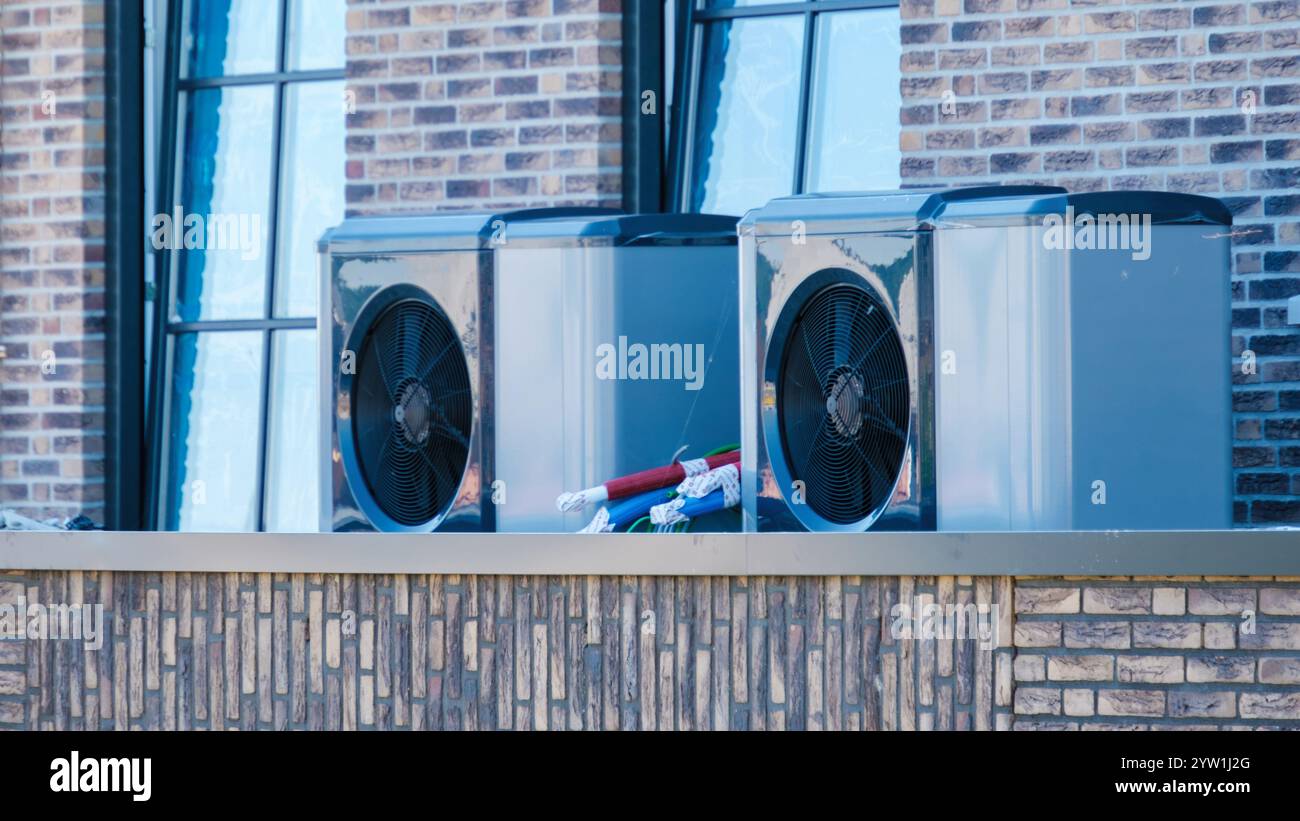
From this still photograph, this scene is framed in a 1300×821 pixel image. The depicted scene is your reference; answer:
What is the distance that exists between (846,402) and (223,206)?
9.81 feet

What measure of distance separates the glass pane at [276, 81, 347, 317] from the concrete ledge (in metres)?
2.12

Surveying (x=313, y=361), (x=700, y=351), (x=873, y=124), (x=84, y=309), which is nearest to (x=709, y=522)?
(x=700, y=351)

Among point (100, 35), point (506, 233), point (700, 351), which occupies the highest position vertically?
point (100, 35)

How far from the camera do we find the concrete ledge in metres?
3.36

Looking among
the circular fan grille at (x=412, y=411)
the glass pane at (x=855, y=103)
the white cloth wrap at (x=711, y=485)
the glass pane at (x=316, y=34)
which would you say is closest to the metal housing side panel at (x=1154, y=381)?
the white cloth wrap at (x=711, y=485)

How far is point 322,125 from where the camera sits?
599 cm

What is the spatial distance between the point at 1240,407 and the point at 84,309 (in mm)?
3559

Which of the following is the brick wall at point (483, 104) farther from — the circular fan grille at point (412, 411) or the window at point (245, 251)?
the circular fan grille at point (412, 411)

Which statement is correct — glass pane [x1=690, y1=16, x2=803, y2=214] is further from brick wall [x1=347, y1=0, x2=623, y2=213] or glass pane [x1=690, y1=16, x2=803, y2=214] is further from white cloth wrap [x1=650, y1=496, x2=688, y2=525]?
white cloth wrap [x1=650, y1=496, x2=688, y2=525]

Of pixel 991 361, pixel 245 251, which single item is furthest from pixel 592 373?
pixel 245 251

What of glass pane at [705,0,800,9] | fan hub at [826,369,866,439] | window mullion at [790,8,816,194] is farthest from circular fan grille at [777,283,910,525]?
glass pane at [705,0,800,9]

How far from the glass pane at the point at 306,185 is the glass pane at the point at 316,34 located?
0.08m

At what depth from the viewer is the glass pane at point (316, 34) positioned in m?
5.98
